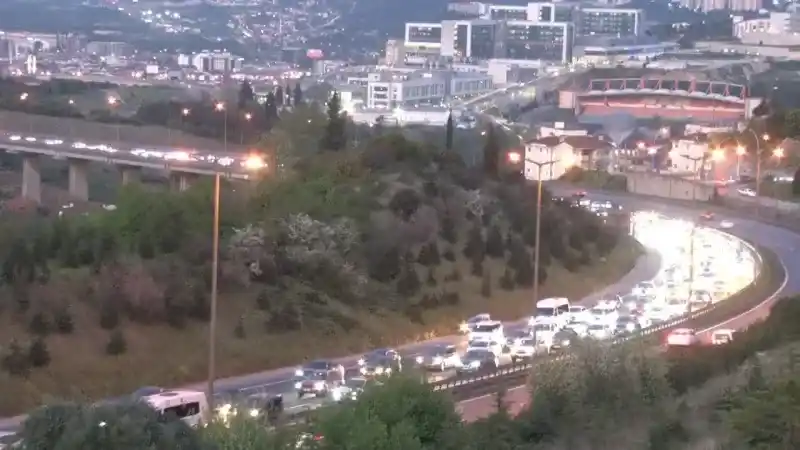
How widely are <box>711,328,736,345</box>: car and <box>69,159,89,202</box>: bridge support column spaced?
25.3 m

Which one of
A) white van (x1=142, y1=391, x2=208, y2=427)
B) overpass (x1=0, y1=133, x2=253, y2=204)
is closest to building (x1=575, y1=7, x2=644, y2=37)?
overpass (x1=0, y1=133, x2=253, y2=204)

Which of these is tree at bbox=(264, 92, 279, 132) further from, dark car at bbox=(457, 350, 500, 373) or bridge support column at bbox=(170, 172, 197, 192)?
dark car at bbox=(457, 350, 500, 373)

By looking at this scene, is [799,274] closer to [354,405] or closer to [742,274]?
[742,274]

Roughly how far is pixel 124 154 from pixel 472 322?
68.2ft

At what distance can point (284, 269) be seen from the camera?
75.7 feet

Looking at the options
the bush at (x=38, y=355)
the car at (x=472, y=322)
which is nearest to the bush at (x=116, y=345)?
the bush at (x=38, y=355)

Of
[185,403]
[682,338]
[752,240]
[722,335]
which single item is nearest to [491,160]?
[752,240]

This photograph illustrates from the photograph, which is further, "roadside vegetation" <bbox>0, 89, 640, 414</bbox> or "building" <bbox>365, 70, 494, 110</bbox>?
"building" <bbox>365, 70, 494, 110</bbox>

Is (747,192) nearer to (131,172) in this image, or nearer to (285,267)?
(131,172)

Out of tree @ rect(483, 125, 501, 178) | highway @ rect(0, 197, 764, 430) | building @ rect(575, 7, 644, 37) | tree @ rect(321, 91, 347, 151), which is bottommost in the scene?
highway @ rect(0, 197, 764, 430)

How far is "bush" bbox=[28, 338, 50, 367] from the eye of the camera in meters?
17.2

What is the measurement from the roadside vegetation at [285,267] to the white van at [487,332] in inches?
56.9

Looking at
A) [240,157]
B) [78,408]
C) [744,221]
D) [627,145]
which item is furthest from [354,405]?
[627,145]

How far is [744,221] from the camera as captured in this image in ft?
114
